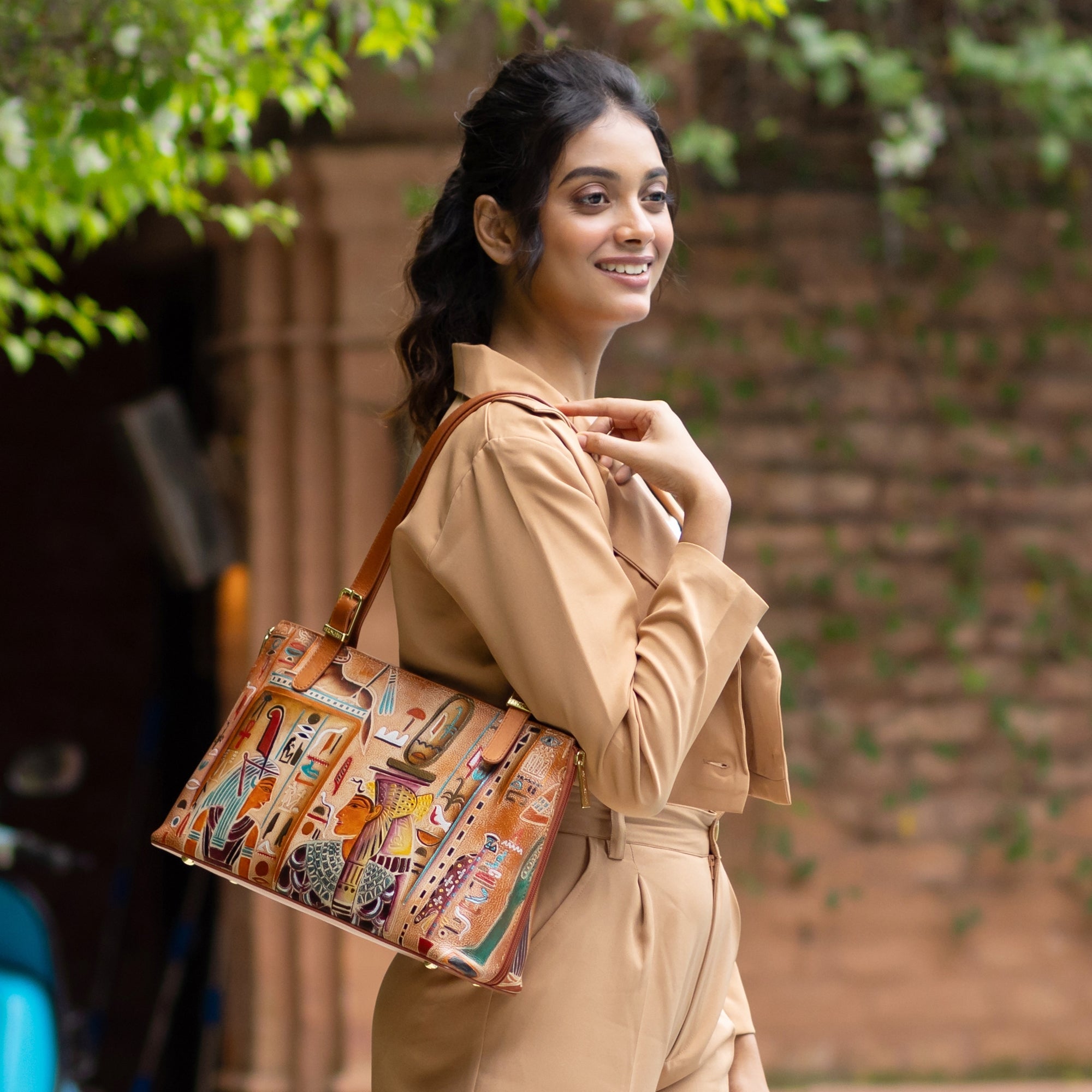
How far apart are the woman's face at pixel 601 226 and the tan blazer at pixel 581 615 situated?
0.13 m

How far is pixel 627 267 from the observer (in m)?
1.75

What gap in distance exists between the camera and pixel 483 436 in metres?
1.58

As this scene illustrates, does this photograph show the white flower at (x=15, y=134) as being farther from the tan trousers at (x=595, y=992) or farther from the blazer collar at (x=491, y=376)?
the tan trousers at (x=595, y=992)

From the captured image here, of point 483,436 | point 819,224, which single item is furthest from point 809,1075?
point 483,436

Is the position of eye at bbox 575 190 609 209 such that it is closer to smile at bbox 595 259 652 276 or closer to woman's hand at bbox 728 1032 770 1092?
smile at bbox 595 259 652 276

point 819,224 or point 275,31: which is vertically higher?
point 275,31

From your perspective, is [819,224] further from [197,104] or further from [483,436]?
[483,436]

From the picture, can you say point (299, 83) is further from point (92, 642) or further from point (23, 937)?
point (92, 642)

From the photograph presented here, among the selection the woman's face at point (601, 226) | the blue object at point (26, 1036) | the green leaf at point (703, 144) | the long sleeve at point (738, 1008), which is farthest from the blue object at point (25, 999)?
the green leaf at point (703, 144)

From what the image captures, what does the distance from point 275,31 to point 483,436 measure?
4.88ft

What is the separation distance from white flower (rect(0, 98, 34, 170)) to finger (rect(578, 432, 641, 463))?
72.5 inches

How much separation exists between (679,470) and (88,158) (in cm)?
191

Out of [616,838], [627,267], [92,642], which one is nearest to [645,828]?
[616,838]

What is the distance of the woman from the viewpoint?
1.50m
